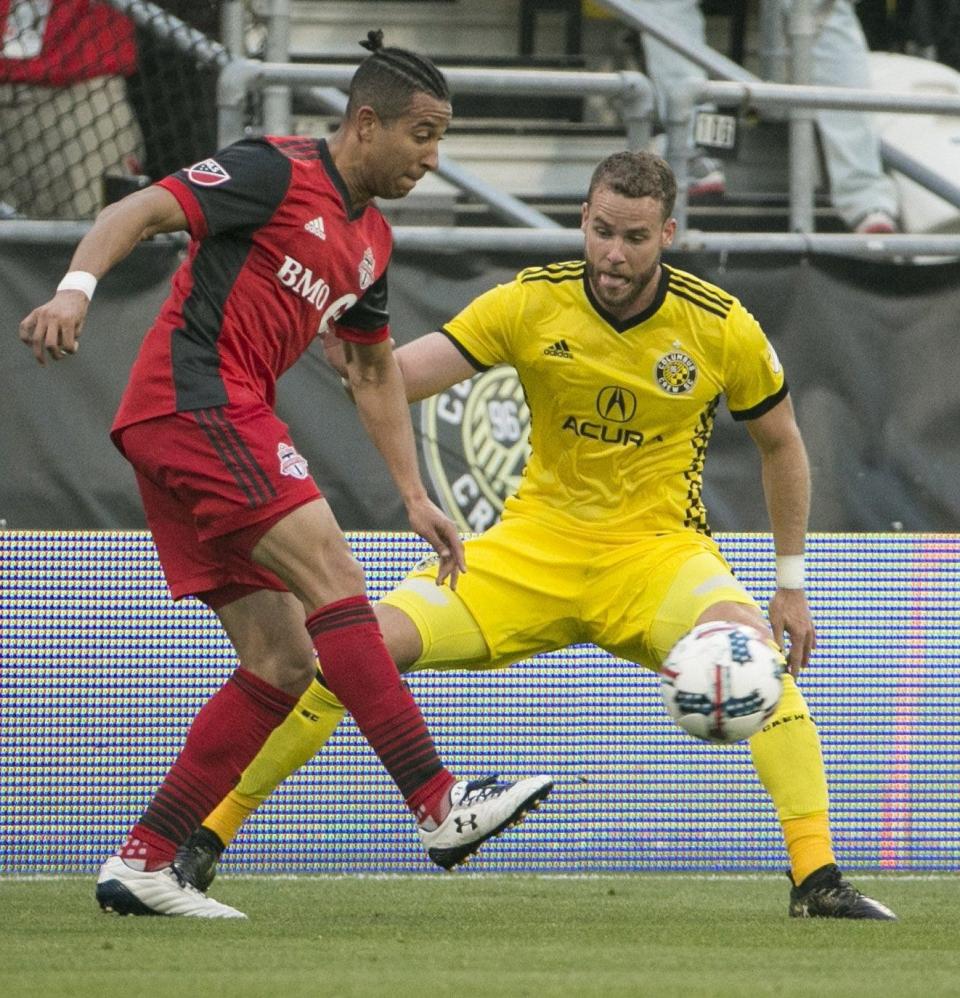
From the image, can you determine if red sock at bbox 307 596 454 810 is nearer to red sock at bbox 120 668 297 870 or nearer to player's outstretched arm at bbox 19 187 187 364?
red sock at bbox 120 668 297 870

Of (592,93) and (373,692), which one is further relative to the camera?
(592,93)

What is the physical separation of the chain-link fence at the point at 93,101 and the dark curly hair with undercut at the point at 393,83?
2.72 metres

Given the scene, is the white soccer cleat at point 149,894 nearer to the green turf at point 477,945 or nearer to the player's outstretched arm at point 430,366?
the green turf at point 477,945

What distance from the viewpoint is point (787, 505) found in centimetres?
661

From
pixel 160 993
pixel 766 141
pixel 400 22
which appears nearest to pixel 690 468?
pixel 160 993

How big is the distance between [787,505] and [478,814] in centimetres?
167

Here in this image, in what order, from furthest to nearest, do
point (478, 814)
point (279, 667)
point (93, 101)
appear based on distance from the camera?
point (93, 101) < point (279, 667) < point (478, 814)

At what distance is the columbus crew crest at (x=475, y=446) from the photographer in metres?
8.24

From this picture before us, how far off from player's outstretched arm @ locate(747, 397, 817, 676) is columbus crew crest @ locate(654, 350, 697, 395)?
0.23 metres

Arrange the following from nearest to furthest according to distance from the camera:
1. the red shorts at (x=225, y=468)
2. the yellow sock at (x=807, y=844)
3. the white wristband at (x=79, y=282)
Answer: the white wristband at (x=79, y=282)
the red shorts at (x=225, y=468)
the yellow sock at (x=807, y=844)

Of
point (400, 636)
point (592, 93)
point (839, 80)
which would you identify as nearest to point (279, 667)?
point (400, 636)

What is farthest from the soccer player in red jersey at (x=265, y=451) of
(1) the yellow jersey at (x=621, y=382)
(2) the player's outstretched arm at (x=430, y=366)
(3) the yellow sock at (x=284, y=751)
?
(1) the yellow jersey at (x=621, y=382)

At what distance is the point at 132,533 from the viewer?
801 centimetres

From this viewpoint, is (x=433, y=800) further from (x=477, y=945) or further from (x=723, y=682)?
(x=723, y=682)
